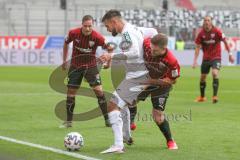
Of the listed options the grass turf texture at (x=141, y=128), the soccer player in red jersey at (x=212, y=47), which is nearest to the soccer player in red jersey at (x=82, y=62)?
the grass turf texture at (x=141, y=128)

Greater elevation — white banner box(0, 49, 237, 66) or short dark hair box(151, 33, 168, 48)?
short dark hair box(151, 33, 168, 48)

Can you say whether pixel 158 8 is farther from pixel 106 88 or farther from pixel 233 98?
pixel 233 98

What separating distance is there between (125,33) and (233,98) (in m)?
10.8

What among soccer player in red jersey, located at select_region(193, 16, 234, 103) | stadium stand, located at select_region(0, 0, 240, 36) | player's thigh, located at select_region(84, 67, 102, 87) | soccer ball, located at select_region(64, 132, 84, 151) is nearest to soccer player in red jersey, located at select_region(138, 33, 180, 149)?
soccer ball, located at select_region(64, 132, 84, 151)

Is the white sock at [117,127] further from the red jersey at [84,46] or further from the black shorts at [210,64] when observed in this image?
the black shorts at [210,64]

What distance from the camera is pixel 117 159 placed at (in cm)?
914

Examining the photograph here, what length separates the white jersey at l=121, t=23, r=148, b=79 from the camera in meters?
9.55

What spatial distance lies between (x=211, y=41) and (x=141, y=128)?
6.38 m

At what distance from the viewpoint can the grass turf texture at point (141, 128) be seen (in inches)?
383

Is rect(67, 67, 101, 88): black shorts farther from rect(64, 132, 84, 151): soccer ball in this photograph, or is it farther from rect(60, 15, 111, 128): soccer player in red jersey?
rect(64, 132, 84, 151): soccer ball

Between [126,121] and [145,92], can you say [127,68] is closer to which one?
[145,92]

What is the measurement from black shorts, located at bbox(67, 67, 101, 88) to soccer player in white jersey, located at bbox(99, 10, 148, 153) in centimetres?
269

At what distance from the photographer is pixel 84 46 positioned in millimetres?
12883

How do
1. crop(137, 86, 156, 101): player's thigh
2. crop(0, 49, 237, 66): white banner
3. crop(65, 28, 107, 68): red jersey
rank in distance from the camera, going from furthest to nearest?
crop(0, 49, 237, 66): white banner, crop(65, 28, 107, 68): red jersey, crop(137, 86, 156, 101): player's thigh
